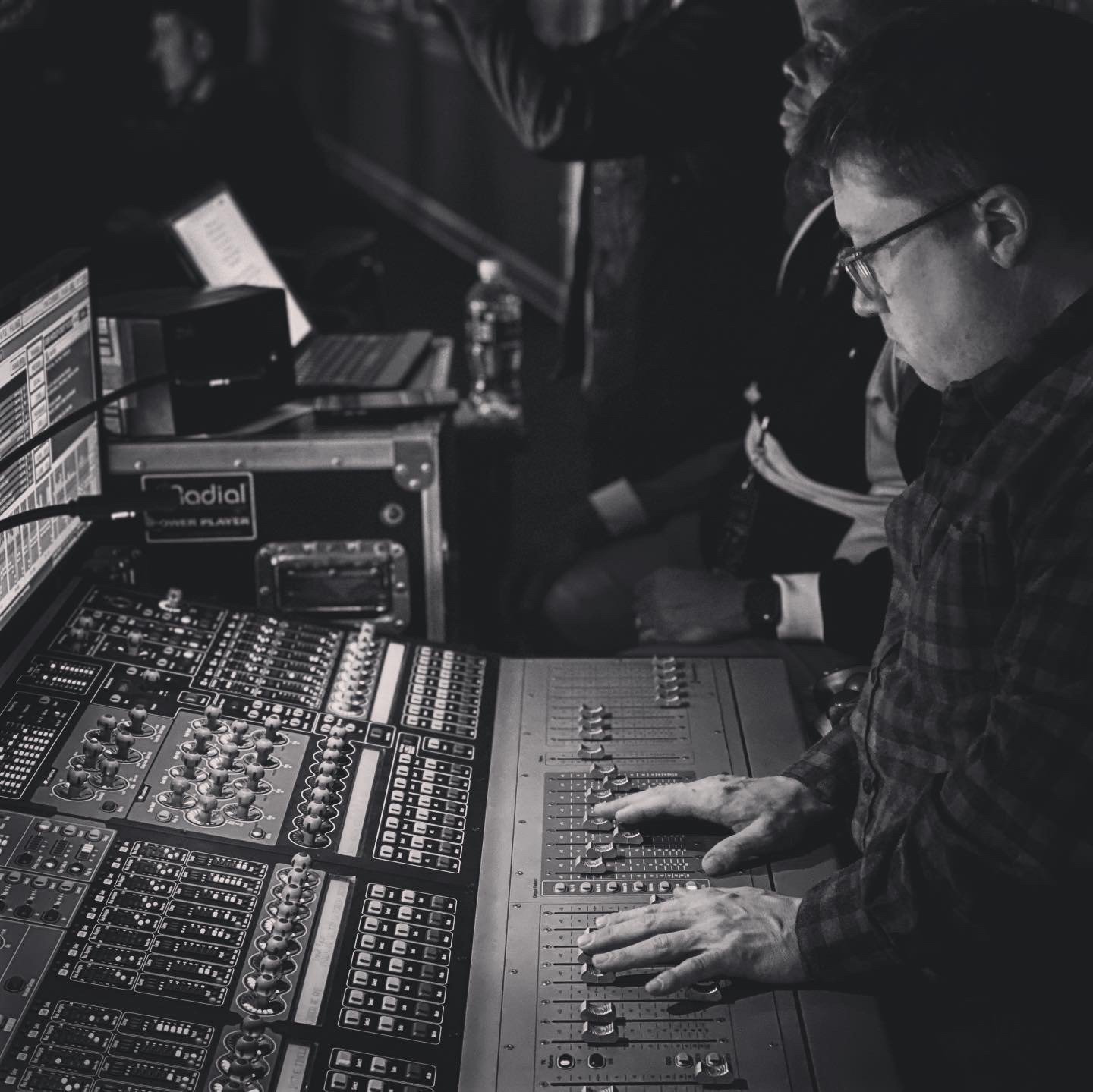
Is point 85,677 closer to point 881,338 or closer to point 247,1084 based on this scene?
point 247,1084

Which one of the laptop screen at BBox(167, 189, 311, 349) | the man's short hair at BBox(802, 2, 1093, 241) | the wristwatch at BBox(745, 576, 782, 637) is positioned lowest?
the wristwatch at BBox(745, 576, 782, 637)

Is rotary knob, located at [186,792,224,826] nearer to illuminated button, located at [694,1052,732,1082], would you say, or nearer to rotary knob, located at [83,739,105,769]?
rotary knob, located at [83,739,105,769]

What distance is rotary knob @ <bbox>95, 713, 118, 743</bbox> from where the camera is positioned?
1280 millimetres

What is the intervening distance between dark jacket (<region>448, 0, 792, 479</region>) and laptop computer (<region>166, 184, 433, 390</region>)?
48cm

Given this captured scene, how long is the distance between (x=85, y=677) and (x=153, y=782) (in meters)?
0.17

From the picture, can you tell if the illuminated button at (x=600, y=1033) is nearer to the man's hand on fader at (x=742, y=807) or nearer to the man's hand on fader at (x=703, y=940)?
the man's hand on fader at (x=703, y=940)

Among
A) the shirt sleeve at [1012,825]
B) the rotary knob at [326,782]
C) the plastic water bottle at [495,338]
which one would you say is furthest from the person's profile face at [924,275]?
the plastic water bottle at [495,338]

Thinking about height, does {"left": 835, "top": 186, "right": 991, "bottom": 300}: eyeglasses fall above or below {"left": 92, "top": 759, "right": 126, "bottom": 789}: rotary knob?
above

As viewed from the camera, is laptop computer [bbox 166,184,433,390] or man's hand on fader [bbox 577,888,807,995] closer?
man's hand on fader [bbox 577,888,807,995]

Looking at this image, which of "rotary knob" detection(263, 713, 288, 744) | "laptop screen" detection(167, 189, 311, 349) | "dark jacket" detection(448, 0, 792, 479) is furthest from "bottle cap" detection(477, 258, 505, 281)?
"rotary knob" detection(263, 713, 288, 744)

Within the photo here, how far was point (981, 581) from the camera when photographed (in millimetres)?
1116

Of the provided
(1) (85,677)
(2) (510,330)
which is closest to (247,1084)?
(1) (85,677)

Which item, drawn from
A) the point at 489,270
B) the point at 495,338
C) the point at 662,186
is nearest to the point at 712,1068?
the point at 662,186

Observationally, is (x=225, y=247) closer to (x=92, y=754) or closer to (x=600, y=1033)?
(x=92, y=754)
